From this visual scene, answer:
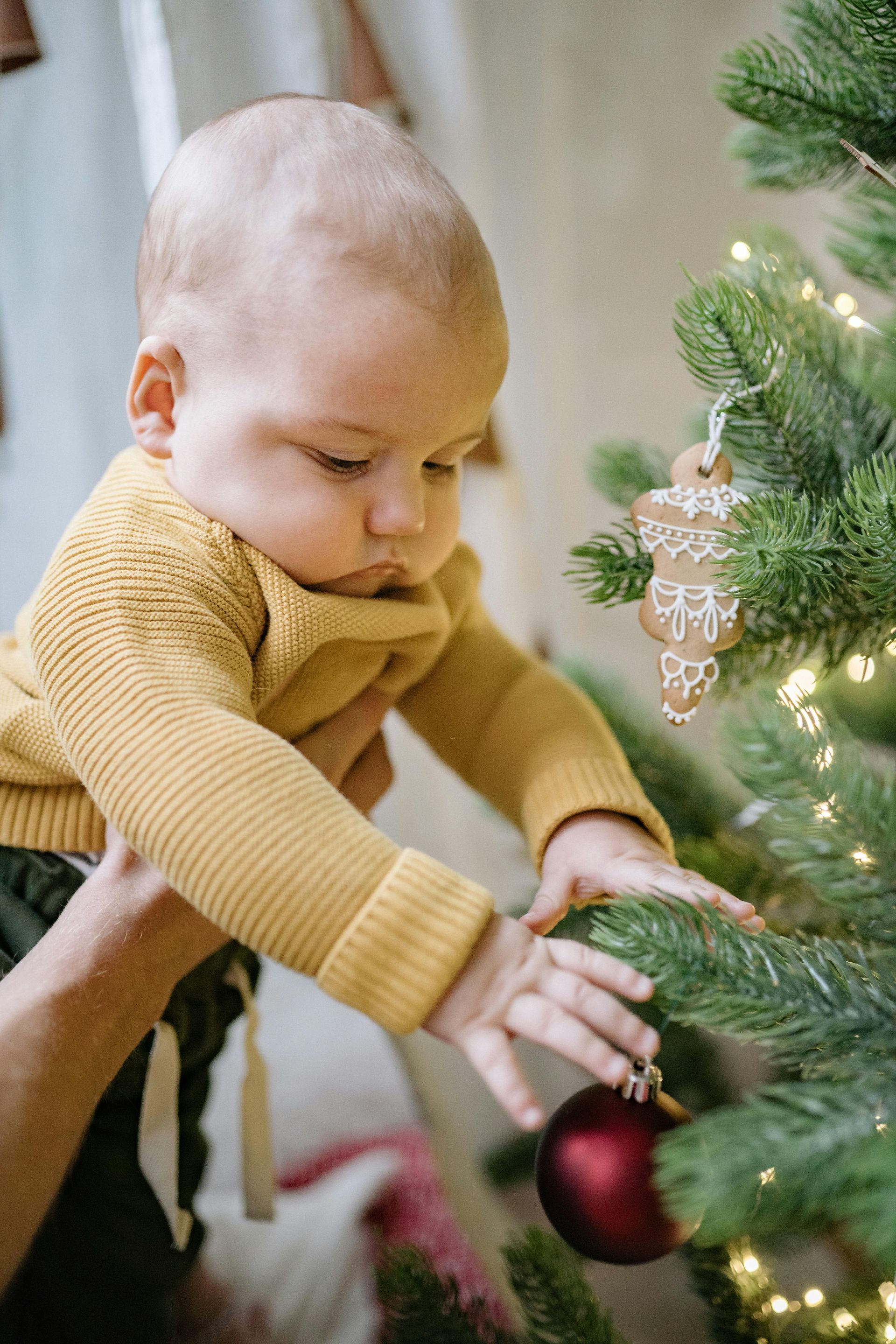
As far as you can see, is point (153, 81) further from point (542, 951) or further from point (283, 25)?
point (542, 951)

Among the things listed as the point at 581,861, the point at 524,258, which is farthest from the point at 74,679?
the point at 524,258

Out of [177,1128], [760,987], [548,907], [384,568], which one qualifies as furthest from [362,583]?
[177,1128]

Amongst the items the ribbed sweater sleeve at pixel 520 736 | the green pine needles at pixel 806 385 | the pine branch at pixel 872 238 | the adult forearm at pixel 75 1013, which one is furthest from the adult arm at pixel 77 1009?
the pine branch at pixel 872 238

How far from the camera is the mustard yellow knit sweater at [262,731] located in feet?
1.34

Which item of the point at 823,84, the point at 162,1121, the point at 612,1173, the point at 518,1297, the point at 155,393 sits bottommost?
the point at 518,1297

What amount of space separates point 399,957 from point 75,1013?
0.24 m

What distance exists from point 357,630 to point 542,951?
9.8 inches

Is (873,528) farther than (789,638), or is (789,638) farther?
(789,638)

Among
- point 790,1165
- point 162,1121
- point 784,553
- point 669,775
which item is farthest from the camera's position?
point 669,775

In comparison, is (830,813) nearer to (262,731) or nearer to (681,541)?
(681,541)

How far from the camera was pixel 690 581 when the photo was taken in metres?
0.51

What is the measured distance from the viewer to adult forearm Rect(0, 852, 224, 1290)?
483 millimetres

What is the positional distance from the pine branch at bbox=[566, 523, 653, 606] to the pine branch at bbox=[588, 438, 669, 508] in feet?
0.26

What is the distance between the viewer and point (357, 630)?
1.92 ft
